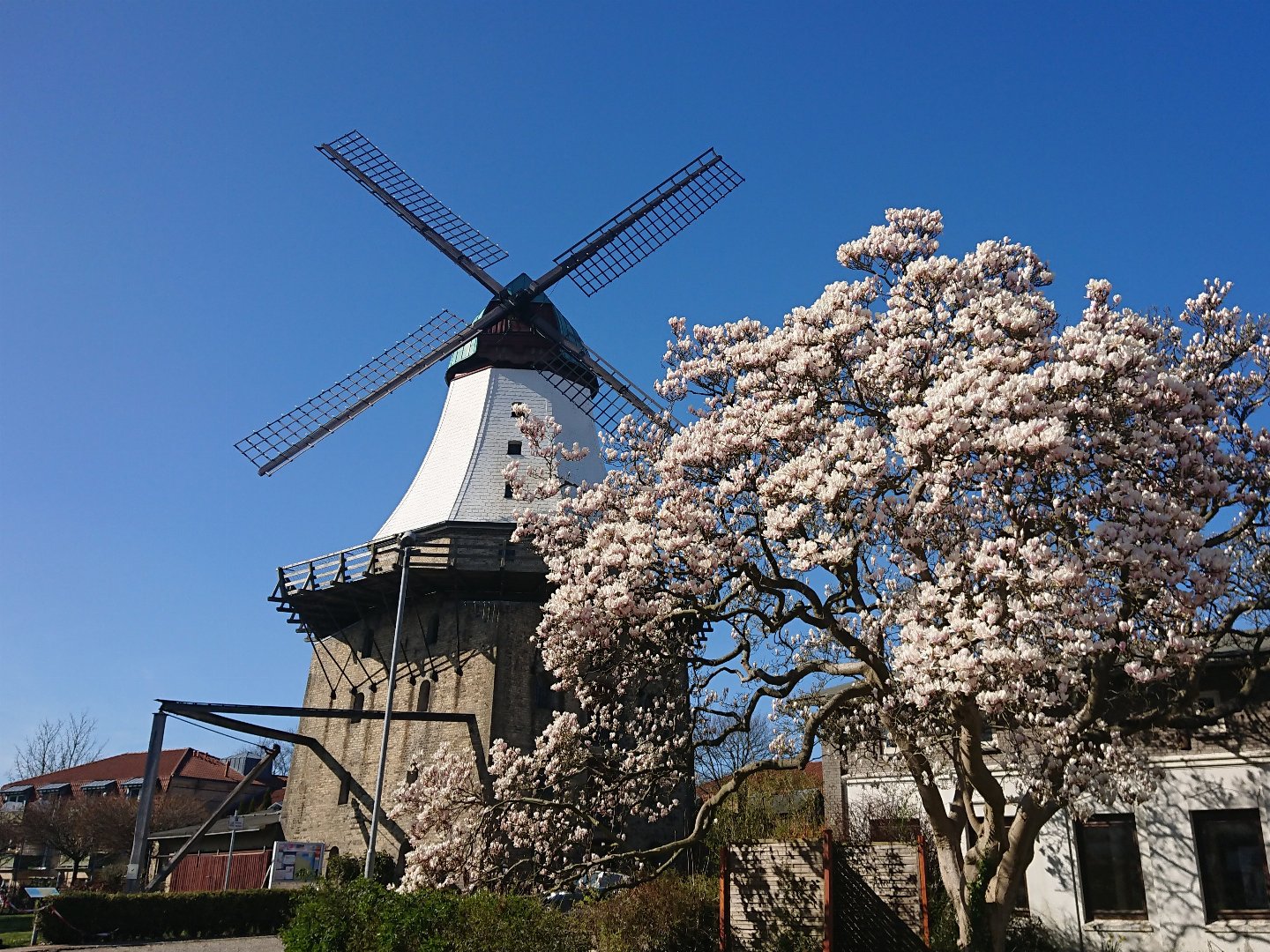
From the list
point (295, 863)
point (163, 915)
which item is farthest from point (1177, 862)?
point (295, 863)

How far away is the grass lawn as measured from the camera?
1041 inches

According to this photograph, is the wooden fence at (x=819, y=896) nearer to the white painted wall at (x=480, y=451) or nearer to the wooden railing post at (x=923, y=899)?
the wooden railing post at (x=923, y=899)

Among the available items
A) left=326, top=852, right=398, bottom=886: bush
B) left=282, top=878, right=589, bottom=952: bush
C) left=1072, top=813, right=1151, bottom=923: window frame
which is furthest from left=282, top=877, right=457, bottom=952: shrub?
left=1072, top=813, right=1151, bottom=923: window frame

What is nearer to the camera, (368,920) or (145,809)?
(368,920)

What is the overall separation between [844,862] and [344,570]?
77.4 feet

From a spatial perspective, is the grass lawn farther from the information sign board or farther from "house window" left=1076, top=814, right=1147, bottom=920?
"house window" left=1076, top=814, right=1147, bottom=920

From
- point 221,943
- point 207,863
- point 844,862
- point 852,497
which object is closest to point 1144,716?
point 852,497

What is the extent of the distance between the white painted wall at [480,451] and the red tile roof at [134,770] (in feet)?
157

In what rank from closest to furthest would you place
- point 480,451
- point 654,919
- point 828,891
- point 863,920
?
point 828,891 → point 863,920 → point 654,919 → point 480,451

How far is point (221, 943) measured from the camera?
83.7 feet

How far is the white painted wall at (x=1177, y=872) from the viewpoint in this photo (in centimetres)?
1938

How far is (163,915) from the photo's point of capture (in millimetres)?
26578

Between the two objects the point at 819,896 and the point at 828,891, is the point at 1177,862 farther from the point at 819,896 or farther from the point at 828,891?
the point at 828,891

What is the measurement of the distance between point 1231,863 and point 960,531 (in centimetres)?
1302
